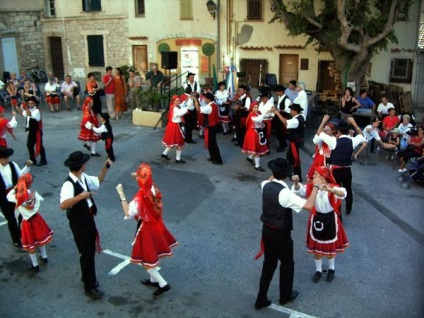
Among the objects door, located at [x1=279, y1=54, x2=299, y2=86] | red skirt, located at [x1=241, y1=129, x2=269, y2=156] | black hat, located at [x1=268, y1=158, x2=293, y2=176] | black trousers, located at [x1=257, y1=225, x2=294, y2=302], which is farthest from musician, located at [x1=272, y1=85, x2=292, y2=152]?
door, located at [x1=279, y1=54, x2=299, y2=86]

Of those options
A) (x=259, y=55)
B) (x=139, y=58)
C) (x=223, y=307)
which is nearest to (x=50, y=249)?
(x=223, y=307)

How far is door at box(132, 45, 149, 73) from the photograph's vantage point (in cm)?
2125

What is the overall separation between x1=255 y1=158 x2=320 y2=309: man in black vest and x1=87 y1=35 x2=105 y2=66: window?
60.6 feet

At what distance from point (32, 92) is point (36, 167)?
7775mm

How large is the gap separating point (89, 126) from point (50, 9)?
14399 millimetres

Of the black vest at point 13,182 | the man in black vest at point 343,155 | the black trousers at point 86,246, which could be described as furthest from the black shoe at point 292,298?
the black vest at point 13,182

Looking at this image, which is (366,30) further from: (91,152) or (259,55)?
(91,152)

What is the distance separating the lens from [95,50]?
2209cm

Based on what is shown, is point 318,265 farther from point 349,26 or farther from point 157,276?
point 349,26

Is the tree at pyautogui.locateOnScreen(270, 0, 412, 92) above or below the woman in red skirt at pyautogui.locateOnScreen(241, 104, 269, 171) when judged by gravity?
above

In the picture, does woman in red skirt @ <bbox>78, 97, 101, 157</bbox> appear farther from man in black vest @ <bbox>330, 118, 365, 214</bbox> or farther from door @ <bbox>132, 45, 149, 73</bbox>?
door @ <bbox>132, 45, 149, 73</bbox>

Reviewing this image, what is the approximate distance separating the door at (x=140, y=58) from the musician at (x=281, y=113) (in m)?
10.3

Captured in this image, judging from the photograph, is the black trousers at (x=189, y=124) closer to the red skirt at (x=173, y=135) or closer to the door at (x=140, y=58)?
the red skirt at (x=173, y=135)

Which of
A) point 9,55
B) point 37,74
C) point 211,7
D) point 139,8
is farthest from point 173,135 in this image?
point 9,55
